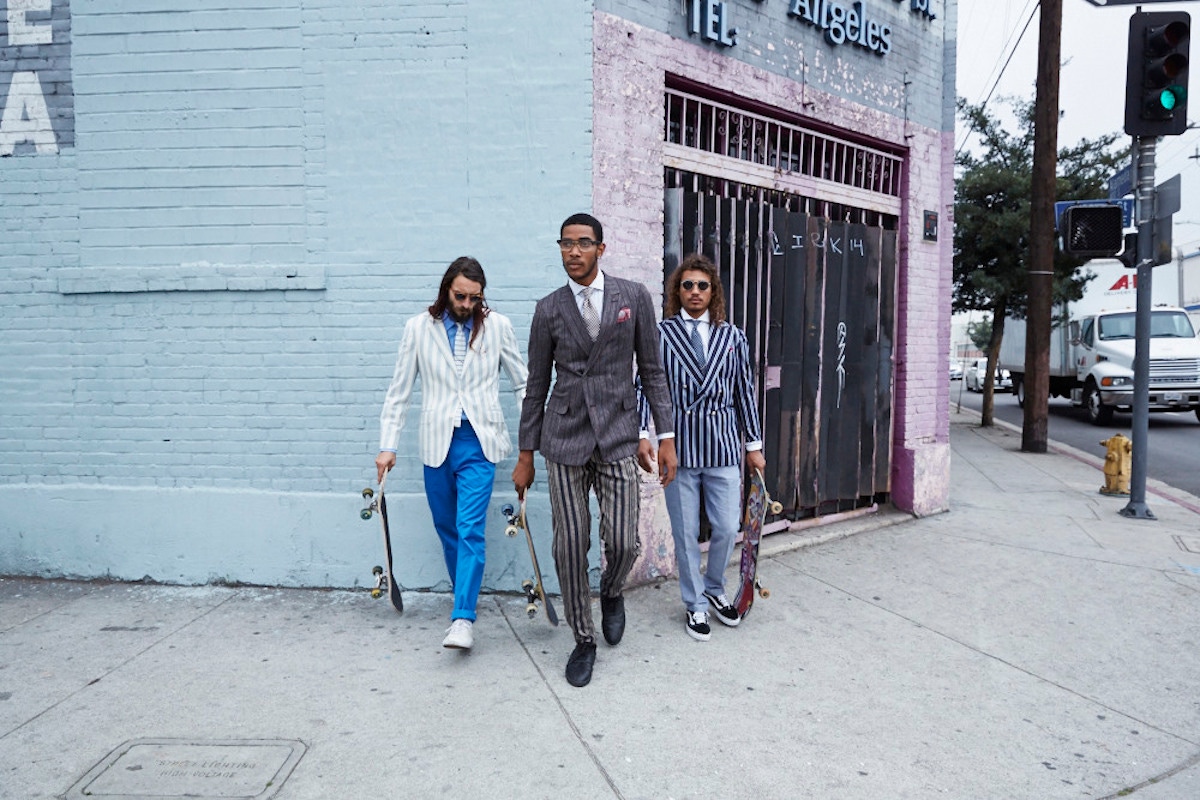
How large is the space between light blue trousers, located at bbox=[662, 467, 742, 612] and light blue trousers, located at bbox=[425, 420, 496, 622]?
0.94 meters

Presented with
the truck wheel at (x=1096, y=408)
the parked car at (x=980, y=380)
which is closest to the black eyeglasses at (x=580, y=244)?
the truck wheel at (x=1096, y=408)

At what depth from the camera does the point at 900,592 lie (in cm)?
488

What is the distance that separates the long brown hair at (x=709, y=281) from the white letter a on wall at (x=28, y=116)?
12.2 ft

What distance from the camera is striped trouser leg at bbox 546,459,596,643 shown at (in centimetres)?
368

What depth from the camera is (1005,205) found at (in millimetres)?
14648

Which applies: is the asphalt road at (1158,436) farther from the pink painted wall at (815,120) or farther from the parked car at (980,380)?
the parked car at (980,380)

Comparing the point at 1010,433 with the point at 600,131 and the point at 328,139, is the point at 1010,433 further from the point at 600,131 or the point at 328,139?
the point at 328,139

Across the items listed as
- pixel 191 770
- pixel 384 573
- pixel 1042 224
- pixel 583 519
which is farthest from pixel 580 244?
pixel 1042 224

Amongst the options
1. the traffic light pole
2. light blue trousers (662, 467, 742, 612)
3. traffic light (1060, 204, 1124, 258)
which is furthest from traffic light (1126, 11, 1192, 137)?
light blue trousers (662, 467, 742, 612)

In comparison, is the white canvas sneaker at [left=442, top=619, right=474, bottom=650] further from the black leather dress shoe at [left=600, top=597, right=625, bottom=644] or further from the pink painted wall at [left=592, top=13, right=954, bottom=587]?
the pink painted wall at [left=592, top=13, right=954, bottom=587]

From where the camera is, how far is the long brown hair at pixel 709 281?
4.09 m

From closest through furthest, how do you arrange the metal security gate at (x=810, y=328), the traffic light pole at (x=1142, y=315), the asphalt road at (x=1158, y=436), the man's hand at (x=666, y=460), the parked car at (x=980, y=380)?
the man's hand at (x=666, y=460)
the metal security gate at (x=810, y=328)
the traffic light pole at (x=1142, y=315)
the asphalt road at (x=1158, y=436)
the parked car at (x=980, y=380)

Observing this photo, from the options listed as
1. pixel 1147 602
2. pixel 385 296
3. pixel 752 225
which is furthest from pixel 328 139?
pixel 1147 602

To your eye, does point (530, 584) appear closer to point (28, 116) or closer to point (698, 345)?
point (698, 345)
